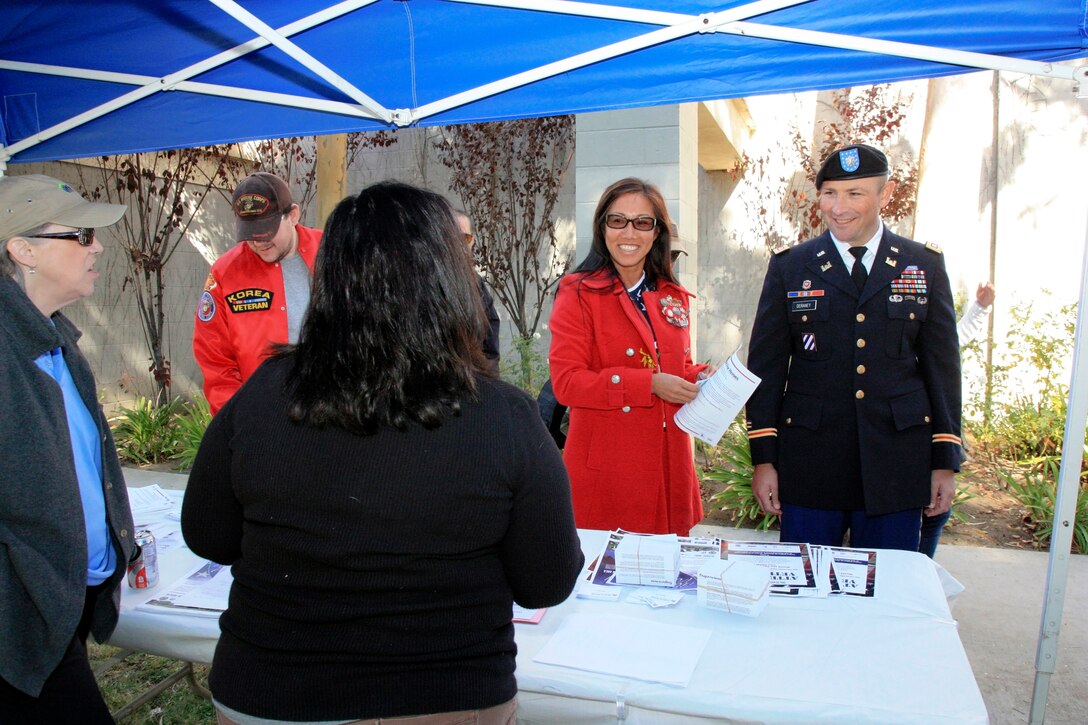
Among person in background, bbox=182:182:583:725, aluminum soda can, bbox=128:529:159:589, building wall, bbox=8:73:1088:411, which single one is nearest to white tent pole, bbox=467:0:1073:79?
person in background, bbox=182:182:583:725

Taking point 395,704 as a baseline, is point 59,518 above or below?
above

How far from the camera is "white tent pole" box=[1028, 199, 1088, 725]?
2.31m

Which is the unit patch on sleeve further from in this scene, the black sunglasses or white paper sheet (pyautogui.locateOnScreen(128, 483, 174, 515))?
the black sunglasses

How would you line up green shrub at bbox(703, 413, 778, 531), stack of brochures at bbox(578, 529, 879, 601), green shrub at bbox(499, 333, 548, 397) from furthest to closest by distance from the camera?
green shrub at bbox(499, 333, 548, 397) → green shrub at bbox(703, 413, 778, 531) → stack of brochures at bbox(578, 529, 879, 601)

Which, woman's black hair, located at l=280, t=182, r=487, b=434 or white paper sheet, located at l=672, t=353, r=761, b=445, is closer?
woman's black hair, located at l=280, t=182, r=487, b=434

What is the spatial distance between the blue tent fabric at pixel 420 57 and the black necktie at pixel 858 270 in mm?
555

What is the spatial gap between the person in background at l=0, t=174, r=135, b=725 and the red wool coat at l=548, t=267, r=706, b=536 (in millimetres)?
1443

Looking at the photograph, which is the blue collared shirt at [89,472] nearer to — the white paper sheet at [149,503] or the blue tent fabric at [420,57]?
the white paper sheet at [149,503]

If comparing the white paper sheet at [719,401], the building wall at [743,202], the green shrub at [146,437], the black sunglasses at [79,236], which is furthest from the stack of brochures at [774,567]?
the green shrub at [146,437]

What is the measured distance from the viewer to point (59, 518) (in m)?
1.60

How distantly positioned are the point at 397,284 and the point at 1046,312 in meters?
6.77

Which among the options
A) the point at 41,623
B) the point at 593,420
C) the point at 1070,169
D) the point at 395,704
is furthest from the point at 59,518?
the point at 1070,169

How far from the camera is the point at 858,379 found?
2.55 m

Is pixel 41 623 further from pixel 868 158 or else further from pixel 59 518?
pixel 868 158
